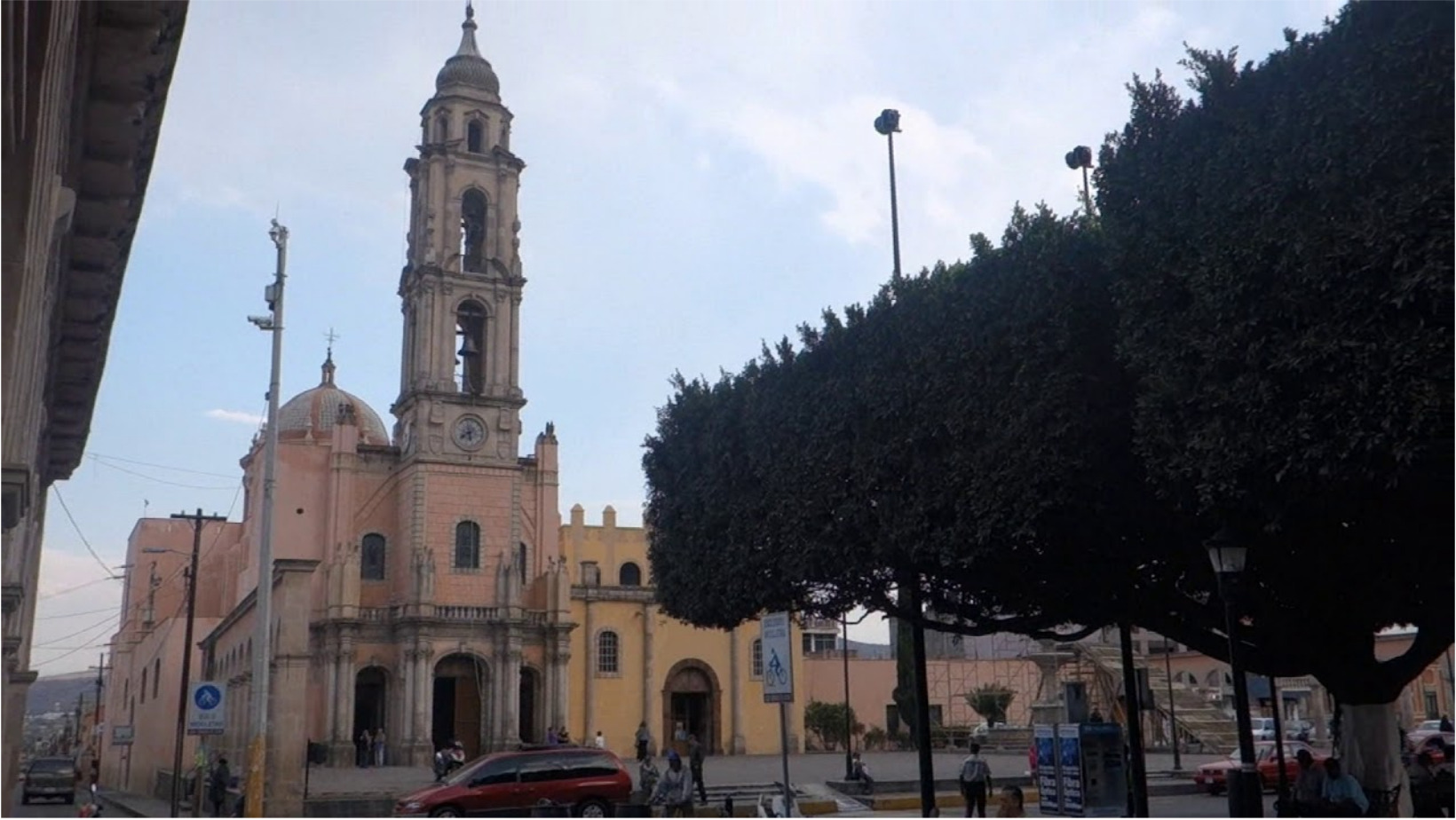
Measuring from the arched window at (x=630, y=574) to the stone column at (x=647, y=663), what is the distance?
466cm

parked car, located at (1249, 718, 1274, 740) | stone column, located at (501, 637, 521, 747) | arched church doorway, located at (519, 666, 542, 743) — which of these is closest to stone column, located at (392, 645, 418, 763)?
stone column, located at (501, 637, 521, 747)

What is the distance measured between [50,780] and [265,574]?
91.6 ft

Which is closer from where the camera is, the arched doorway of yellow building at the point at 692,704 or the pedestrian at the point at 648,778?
the pedestrian at the point at 648,778

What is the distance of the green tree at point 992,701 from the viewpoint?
54375 millimetres

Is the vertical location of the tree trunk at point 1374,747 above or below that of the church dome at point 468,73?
below

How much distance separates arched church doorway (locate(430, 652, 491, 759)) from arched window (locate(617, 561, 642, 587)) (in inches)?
416

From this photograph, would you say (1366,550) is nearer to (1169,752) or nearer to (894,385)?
(894,385)

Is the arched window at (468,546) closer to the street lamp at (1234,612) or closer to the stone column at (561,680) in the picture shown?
the stone column at (561,680)

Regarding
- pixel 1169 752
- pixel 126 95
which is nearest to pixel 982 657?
pixel 1169 752

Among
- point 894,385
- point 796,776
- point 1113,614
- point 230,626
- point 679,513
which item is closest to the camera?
point 894,385

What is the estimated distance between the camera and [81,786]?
58.9 meters

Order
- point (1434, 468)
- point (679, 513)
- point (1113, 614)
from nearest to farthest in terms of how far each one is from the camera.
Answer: point (1434, 468) → point (1113, 614) → point (679, 513)

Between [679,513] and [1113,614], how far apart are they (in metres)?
7.52

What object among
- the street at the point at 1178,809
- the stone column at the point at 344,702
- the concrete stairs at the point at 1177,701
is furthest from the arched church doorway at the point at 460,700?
the concrete stairs at the point at 1177,701
